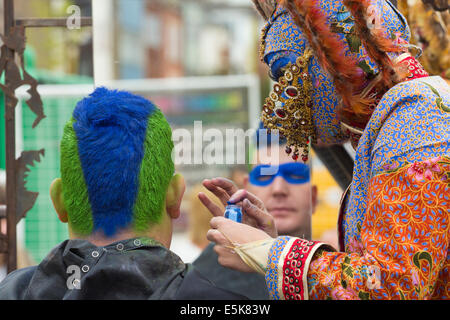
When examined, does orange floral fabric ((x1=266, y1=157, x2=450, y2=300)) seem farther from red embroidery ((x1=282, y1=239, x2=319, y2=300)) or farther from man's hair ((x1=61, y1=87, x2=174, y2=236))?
man's hair ((x1=61, y1=87, x2=174, y2=236))

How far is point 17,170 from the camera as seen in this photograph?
98.1 inches

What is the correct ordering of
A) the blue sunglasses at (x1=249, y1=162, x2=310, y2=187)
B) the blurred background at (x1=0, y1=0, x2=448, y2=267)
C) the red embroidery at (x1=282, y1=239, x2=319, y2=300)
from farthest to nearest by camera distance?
the blurred background at (x1=0, y1=0, x2=448, y2=267) < the blue sunglasses at (x1=249, y1=162, x2=310, y2=187) < the red embroidery at (x1=282, y1=239, x2=319, y2=300)

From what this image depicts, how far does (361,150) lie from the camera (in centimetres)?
173

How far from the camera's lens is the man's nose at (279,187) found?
337 centimetres

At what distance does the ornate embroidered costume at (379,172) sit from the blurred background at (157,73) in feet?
2.05

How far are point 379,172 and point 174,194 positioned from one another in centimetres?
52

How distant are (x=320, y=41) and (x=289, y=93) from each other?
204 millimetres

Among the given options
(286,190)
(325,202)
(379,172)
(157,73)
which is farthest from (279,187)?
(157,73)

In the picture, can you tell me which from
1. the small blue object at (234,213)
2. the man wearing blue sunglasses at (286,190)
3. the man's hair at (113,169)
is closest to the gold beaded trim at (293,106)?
the small blue object at (234,213)

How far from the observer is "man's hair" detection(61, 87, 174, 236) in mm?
1649

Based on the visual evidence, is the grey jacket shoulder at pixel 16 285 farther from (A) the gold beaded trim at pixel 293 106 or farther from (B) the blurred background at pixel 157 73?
(B) the blurred background at pixel 157 73

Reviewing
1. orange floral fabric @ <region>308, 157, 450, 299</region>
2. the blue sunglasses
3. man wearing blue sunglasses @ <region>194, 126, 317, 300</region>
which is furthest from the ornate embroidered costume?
the blue sunglasses

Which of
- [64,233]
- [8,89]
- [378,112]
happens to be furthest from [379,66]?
[64,233]

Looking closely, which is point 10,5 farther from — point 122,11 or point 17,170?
point 122,11
